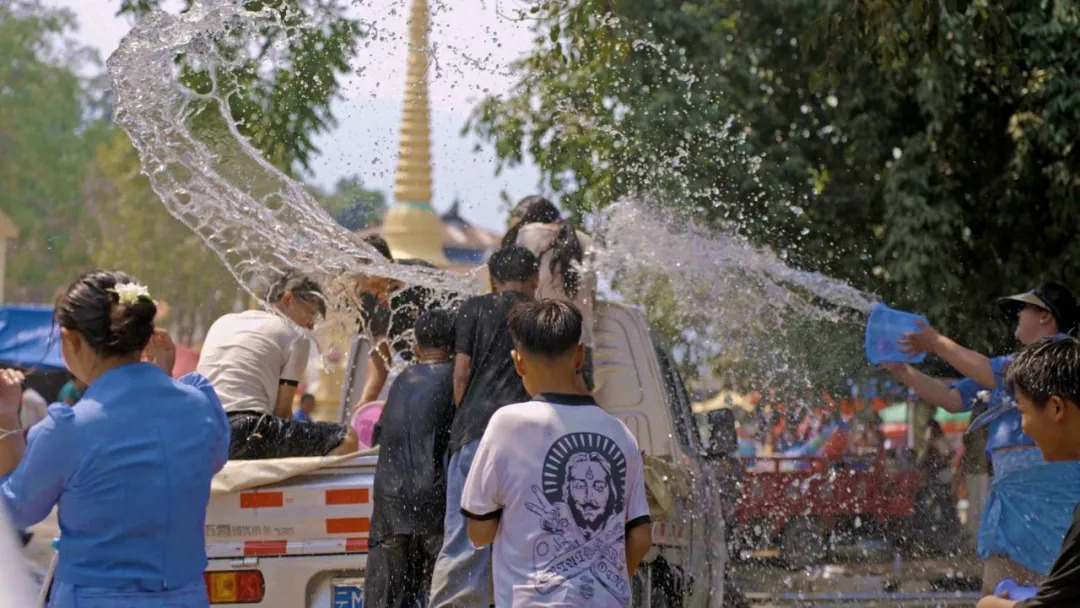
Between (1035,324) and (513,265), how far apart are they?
206 cm

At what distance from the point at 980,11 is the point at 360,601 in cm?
480

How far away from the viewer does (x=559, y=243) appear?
6.94 meters

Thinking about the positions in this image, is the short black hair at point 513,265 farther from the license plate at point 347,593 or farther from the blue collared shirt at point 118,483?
the blue collared shirt at point 118,483

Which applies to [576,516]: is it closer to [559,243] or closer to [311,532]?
[311,532]

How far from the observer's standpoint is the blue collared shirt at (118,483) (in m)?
4.05

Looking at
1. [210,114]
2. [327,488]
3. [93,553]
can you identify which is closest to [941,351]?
[327,488]

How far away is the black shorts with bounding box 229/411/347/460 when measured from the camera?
706 centimetres

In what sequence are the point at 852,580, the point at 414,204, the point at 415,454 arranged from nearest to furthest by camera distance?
the point at 415,454
the point at 852,580
the point at 414,204

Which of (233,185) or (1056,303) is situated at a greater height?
(233,185)

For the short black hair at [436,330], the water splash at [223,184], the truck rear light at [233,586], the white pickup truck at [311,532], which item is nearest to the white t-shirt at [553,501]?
the white pickup truck at [311,532]

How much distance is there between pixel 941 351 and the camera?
6379mm

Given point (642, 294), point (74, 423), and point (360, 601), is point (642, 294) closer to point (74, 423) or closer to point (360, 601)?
point (360, 601)

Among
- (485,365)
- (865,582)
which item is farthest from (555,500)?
(865,582)

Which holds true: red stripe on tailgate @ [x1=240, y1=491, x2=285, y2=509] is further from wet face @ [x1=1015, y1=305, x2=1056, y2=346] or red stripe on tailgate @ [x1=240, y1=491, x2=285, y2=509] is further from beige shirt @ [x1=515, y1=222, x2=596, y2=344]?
wet face @ [x1=1015, y1=305, x2=1056, y2=346]
